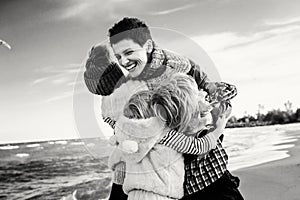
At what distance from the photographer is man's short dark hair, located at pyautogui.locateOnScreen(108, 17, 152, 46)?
0.85 metres

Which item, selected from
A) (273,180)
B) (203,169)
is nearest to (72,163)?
(273,180)

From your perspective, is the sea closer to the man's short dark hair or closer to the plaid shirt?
the plaid shirt

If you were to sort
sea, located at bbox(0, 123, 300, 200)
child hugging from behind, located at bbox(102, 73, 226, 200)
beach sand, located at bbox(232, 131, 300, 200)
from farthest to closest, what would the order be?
sea, located at bbox(0, 123, 300, 200), beach sand, located at bbox(232, 131, 300, 200), child hugging from behind, located at bbox(102, 73, 226, 200)

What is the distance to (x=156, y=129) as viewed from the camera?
83cm

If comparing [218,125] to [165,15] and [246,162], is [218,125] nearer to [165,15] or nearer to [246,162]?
[165,15]

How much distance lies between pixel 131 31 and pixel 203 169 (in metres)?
0.30

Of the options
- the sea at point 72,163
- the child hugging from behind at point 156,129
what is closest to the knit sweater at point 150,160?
the child hugging from behind at point 156,129

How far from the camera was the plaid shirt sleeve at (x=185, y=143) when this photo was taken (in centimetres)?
84

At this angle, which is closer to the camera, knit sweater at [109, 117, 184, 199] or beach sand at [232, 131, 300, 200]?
knit sweater at [109, 117, 184, 199]

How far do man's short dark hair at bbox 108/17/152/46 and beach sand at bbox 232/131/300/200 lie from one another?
1.28 meters

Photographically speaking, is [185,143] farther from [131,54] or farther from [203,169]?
[131,54]

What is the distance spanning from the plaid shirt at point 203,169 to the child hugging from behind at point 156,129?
2 centimetres

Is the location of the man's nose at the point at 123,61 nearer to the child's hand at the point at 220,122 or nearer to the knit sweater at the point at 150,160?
the knit sweater at the point at 150,160

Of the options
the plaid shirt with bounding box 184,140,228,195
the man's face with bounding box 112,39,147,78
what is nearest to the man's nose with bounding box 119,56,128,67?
the man's face with bounding box 112,39,147,78
